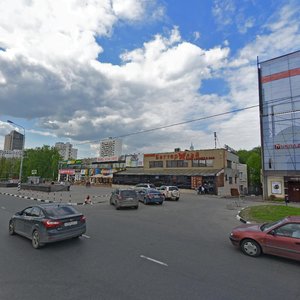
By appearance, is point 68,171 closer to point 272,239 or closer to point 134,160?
point 134,160

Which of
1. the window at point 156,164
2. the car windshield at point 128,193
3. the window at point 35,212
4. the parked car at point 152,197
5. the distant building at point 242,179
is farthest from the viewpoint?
the distant building at point 242,179

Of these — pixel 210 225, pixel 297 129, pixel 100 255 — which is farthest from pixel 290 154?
pixel 100 255

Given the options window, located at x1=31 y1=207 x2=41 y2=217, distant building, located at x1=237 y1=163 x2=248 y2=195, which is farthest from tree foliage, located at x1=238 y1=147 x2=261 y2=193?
window, located at x1=31 y1=207 x2=41 y2=217

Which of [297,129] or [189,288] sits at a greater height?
[297,129]

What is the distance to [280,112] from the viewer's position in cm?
3105

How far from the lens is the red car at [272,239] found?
266 inches

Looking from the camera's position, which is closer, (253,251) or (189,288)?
(189,288)

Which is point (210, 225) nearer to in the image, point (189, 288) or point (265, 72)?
point (189, 288)

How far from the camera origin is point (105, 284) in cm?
523

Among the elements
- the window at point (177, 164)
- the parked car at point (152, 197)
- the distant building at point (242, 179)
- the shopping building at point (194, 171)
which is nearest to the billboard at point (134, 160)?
the shopping building at point (194, 171)

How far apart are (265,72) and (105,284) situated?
1382 inches

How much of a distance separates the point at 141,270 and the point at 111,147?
312ft

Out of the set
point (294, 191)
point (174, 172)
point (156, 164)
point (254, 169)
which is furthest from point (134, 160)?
point (294, 191)

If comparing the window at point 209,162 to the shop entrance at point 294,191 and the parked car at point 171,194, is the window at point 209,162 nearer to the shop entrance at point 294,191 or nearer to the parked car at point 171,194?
the shop entrance at point 294,191
